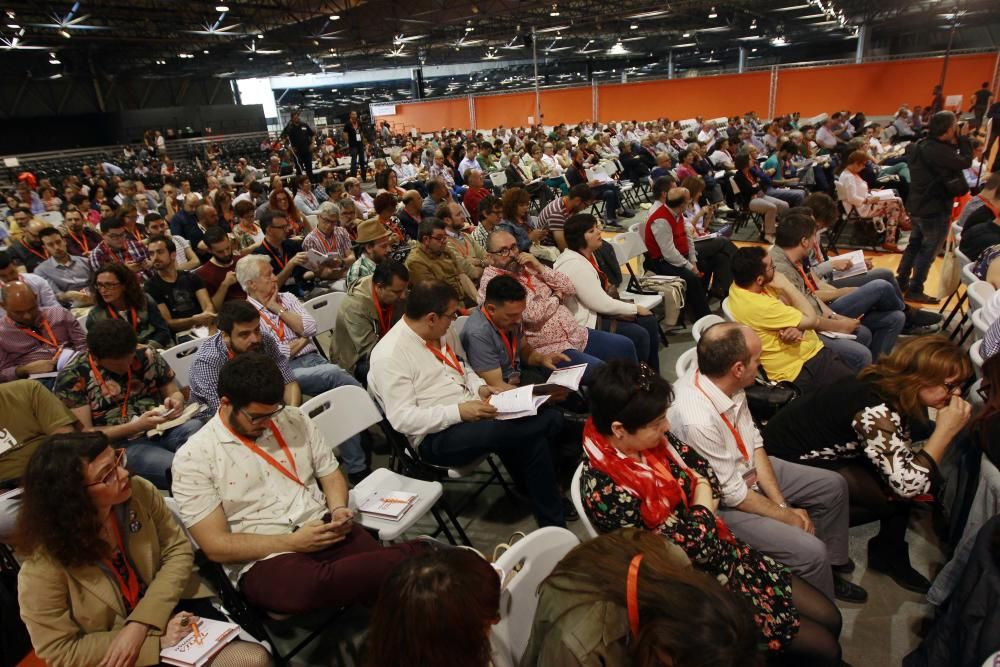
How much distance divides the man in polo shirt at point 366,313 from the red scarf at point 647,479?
198 cm

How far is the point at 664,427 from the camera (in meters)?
1.90

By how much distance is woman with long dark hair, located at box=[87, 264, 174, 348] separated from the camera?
352 cm

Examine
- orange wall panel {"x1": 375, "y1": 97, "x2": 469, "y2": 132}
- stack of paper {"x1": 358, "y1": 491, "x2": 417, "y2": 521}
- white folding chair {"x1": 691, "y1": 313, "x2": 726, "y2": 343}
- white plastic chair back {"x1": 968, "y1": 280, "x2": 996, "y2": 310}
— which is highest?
white plastic chair back {"x1": 968, "y1": 280, "x2": 996, "y2": 310}

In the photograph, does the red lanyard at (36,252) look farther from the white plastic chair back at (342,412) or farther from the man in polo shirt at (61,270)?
the white plastic chair back at (342,412)

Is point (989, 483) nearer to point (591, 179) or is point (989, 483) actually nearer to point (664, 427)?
point (664, 427)

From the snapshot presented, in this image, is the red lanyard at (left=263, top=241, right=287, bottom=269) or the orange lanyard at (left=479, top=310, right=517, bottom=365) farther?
the red lanyard at (left=263, top=241, right=287, bottom=269)

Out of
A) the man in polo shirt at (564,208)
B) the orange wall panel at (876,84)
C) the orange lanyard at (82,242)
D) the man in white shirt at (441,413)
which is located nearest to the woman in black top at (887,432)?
the man in white shirt at (441,413)

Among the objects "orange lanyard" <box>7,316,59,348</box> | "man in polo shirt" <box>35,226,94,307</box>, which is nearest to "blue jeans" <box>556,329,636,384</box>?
"orange lanyard" <box>7,316,59,348</box>

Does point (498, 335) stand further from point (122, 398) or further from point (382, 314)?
point (122, 398)

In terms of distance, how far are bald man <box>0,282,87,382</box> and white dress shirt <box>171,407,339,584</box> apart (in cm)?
203

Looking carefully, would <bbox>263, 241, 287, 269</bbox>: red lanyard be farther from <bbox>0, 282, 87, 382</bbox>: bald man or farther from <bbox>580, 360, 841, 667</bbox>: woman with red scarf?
<bbox>580, 360, 841, 667</bbox>: woman with red scarf

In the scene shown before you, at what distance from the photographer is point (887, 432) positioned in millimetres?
2193

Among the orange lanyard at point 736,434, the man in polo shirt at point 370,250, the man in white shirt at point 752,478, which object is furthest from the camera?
the man in polo shirt at point 370,250

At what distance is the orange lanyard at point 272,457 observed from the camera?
2.14m
